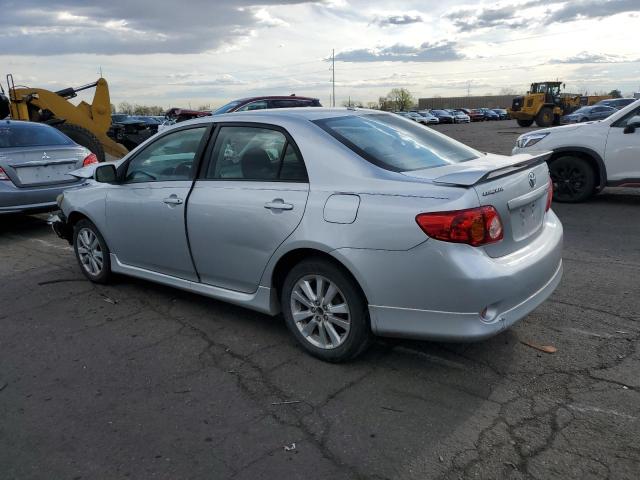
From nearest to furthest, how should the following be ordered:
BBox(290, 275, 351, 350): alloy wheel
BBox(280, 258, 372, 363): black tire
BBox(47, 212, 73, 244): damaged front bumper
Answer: BBox(280, 258, 372, 363): black tire, BBox(290, 275, 351, 350): alloy wheel, BBox(47, 212, 73, 244): damaged front bumper

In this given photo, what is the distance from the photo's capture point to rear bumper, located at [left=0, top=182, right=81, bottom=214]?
7.21 metres

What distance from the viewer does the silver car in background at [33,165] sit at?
286 inches

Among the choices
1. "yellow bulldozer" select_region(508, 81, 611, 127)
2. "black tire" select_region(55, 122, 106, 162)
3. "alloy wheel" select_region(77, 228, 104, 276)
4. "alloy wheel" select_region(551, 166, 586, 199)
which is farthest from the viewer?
"yellow bulldozer" select_region(508, 81, 611, 127)

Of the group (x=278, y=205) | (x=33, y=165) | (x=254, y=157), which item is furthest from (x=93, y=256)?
(x=33, y=165)

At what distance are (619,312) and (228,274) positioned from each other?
3.00m

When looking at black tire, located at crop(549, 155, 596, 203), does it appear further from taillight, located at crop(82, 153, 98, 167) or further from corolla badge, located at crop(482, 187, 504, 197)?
taillight, located at crop(82, 153, 98, 167)

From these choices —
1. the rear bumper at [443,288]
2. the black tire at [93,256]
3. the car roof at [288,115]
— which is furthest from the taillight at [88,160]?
the rear bumper at [443,288]

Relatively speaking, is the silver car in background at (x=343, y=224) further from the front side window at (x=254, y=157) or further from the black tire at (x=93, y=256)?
the black tire at (x=93, y=256)

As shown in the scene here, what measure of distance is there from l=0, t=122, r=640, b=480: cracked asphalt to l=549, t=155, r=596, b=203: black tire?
4.18 meters

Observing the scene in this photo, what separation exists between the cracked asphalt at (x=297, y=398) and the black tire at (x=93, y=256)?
0.43 metres

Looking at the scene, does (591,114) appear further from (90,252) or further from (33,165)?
(90,252)

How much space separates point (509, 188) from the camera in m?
3.21

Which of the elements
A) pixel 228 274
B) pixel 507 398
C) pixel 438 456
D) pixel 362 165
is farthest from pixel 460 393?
pixel 228 274

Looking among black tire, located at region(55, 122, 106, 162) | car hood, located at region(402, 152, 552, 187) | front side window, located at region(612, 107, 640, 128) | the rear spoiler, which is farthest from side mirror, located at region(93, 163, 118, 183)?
front side window, located at region(612, 107, 640, 128)
